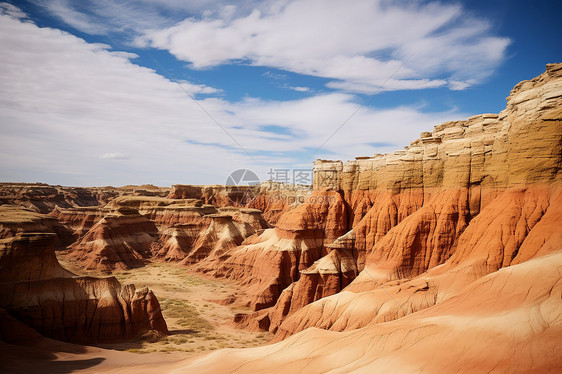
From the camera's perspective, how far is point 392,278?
30156mm

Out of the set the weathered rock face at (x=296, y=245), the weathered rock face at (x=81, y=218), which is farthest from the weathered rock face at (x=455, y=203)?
the weathered rock face at (x=81, y=218)

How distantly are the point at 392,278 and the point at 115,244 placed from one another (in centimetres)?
5447

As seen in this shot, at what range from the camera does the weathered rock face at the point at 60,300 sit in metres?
25.0

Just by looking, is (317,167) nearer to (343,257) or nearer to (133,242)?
(343,257)

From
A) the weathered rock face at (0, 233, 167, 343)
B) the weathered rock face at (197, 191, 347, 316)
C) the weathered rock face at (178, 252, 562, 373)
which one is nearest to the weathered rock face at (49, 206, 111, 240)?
the weathered rock face at (197, 191, 347, 316)

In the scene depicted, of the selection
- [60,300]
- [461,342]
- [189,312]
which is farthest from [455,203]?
[60,300]

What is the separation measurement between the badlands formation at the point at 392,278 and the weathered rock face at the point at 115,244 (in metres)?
22.7

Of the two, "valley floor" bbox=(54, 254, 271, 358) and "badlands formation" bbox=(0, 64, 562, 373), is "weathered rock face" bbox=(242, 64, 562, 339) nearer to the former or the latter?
"badlands formation" bbox=(0, 64, 562, 373)

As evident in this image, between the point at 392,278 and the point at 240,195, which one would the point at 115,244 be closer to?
the point at 392,278

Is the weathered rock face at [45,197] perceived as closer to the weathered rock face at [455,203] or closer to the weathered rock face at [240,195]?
the weathered rock face at [240,195]

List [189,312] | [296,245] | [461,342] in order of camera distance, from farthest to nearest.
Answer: [296,245], [189,312], [461,342]

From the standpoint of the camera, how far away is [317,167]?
47375 millimetres

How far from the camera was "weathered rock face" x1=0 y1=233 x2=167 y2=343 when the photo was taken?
982 inches

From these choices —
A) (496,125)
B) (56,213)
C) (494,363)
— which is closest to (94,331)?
(494,363)
